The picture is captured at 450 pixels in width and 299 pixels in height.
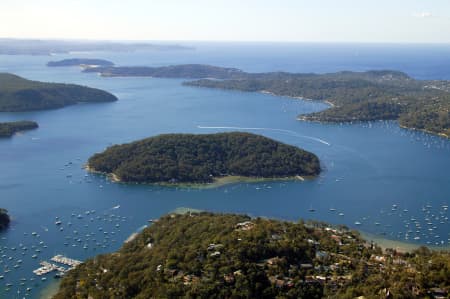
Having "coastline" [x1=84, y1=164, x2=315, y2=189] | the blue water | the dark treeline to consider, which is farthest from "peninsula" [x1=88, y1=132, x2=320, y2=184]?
the dark treeline

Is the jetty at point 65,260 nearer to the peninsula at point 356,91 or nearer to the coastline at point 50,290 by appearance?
the coastline at point 50,290

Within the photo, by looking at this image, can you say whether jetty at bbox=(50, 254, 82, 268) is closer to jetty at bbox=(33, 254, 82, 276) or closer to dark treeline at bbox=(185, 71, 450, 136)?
jetty at bbox=(33, 254, 82, 276)

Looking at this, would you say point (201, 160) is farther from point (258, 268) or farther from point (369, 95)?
point (369, 95)

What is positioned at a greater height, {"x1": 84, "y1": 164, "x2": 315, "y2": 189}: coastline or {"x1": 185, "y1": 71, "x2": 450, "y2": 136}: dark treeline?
{"x1": 185, "y1": 71, "x2": 450, "y2": 136}: dark treeline

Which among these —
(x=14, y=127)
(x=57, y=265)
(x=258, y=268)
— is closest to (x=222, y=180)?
(x=57, y=265)

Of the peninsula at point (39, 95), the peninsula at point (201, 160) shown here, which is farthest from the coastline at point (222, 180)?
the peninsula at point (39, 95)

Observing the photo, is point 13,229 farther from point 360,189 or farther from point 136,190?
point 360,189

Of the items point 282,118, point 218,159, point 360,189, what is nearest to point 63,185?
point 218,159
